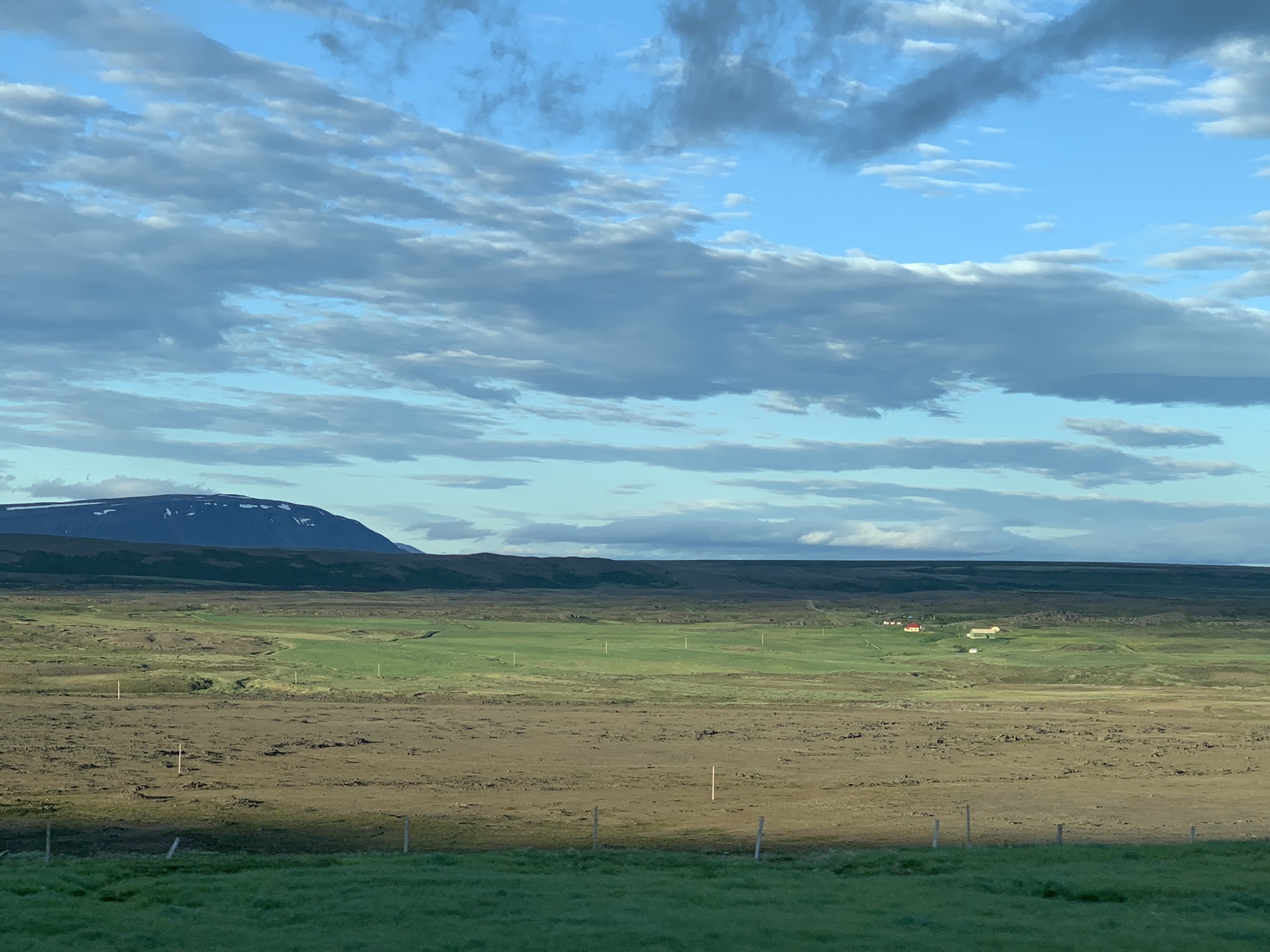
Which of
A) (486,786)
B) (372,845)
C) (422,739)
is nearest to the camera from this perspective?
(372,845)

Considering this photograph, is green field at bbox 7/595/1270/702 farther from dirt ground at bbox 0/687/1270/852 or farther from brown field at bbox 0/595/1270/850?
dirt ground at bbox 0/687/1270/852

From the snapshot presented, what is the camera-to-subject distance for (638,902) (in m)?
22.1

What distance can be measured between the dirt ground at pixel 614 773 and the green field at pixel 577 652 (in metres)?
9.51

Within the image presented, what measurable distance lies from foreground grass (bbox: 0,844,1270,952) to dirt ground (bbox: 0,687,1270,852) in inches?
312

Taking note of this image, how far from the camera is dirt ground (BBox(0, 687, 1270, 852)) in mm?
36094

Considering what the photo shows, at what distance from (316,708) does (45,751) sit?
17.3m

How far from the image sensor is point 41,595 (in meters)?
152

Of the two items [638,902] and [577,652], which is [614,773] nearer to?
[638,902]

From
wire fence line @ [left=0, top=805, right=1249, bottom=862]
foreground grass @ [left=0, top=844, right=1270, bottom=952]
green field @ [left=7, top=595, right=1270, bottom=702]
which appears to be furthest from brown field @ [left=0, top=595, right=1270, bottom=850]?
foreground grass @ [left=0, top=844, right=1270, bottom=952]

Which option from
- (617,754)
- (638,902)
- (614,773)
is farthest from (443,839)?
(617,754)

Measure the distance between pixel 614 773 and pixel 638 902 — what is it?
84.4 feet

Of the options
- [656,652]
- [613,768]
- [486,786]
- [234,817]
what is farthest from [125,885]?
[656,652]

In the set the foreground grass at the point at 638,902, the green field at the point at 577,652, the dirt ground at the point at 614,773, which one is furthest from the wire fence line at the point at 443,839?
the green field at the point at 577,652

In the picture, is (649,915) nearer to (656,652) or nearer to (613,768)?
(613,768)
